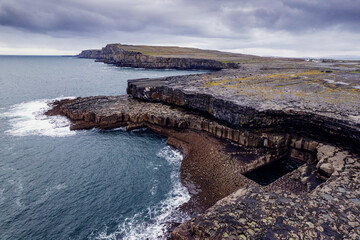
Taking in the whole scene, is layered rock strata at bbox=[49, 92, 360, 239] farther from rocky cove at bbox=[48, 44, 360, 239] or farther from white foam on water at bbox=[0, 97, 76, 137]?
white foam on water at bbox=[0, 97, 76, 137]

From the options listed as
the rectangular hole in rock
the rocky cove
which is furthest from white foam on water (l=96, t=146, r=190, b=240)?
the rectangular hole in rock

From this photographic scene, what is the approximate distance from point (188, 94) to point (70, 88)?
57.6 metres

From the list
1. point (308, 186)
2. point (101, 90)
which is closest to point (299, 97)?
point (308, 186)

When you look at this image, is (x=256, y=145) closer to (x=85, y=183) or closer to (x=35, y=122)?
(x=85, y=183)

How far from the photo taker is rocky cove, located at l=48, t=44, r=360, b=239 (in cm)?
1463

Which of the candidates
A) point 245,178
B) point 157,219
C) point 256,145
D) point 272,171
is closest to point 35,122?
point 157,219

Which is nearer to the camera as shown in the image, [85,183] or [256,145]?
[85,183]

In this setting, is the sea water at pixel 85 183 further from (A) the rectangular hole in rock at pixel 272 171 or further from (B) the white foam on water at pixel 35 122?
(A) the rectangular hole in rock at pixel 272 171

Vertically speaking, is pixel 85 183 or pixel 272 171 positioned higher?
pixel 272 171

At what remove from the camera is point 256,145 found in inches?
1233

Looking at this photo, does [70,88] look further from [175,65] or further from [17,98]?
[175,65]

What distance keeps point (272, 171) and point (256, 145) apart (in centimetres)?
436

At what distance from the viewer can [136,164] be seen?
30281mm

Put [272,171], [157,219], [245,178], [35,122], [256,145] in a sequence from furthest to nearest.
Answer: [35,122] → [256,145] → [272,171] → [245,178] → [157,219]
